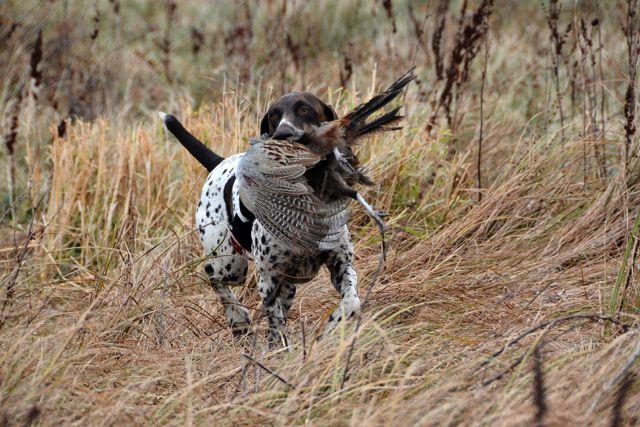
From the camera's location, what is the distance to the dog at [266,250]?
3773 mm

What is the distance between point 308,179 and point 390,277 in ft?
3.29

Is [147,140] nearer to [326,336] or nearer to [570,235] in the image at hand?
[570,235]

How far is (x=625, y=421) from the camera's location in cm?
256

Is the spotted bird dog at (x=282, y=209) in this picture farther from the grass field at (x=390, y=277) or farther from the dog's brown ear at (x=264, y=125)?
the grass field at (x=390, y=277)

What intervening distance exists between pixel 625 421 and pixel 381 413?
24.9 inches

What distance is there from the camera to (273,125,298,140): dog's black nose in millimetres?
3723

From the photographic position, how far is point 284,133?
374 centimetres

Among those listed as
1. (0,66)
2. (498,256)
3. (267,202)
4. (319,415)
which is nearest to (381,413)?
(319,415)

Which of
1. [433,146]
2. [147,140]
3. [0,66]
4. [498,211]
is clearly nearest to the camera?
[498,211]

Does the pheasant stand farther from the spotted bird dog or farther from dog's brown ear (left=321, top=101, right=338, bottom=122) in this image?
dog's brown ear (left=321, top=101, right=338, bottom=122)

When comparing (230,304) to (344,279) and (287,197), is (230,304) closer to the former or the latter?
(344,279)

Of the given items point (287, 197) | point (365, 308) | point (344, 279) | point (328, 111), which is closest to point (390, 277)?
point (365, 308)

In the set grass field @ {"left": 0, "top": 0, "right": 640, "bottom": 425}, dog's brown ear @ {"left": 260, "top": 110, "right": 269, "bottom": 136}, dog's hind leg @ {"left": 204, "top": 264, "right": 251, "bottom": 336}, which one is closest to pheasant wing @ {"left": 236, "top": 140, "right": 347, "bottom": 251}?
grass field @ {"left": 0, "top": 0, "right": 640, "bottom": 425}

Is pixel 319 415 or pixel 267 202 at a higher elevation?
pixel 267 202
